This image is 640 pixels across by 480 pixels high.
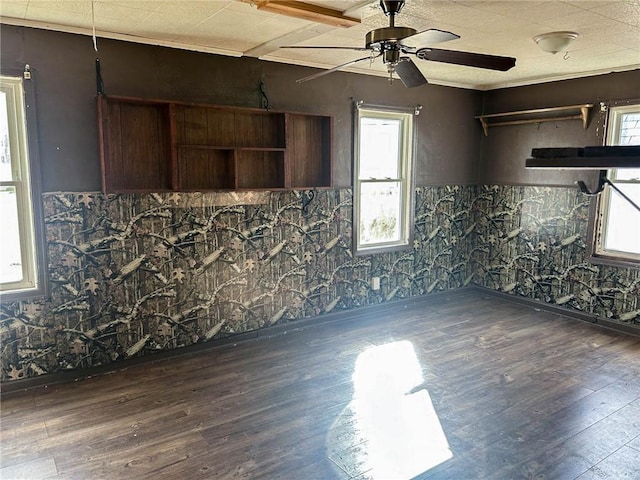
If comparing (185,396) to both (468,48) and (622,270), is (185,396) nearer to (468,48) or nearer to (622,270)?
(468,48)

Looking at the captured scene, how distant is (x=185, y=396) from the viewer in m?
3.32

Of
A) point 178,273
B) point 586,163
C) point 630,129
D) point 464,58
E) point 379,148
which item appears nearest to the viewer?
point 586,163

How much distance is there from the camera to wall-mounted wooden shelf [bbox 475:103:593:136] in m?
4.85

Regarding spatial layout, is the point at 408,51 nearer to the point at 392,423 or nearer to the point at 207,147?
the point at 207,147

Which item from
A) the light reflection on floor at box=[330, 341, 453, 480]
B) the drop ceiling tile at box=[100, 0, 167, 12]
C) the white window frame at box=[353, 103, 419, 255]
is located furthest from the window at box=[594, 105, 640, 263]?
the drop ceiling tile at box=[100, 0, 167, 12]

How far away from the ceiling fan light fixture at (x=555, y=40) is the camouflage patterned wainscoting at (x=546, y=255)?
199cm

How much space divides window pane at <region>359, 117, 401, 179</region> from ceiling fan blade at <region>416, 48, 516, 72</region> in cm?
237

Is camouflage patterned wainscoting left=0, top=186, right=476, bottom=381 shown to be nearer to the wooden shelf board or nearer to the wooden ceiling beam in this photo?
the wooden ceiling beam

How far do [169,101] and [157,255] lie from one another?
3.98 feet

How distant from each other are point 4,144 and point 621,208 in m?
5.40

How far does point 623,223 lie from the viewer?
4.73 metres

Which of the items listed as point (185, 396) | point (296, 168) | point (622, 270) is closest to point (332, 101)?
point (296, 168)

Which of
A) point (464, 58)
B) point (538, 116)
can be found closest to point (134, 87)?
point (464, 58)

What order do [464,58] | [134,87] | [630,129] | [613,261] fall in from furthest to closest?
[613,261], [630,129], [134,87], [464,58]
